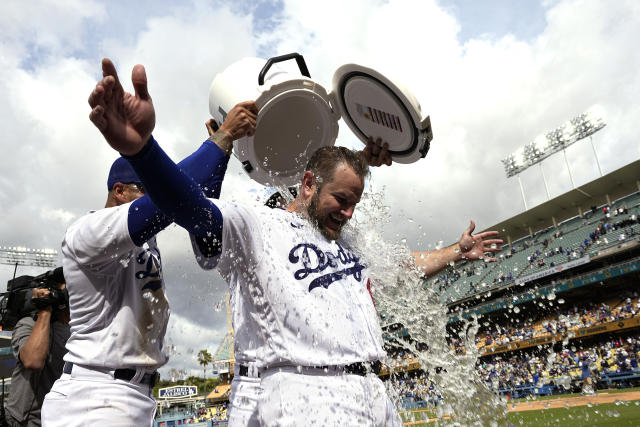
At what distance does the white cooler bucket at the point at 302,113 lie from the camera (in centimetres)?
249

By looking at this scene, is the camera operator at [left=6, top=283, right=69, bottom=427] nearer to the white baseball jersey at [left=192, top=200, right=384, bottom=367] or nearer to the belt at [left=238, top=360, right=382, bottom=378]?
the white baseball jersey at [left=192, top=200, right=384, bottom=367]

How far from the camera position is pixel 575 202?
107 ft

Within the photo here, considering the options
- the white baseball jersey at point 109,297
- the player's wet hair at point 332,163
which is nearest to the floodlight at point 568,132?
the player's wet hair at point 332,163

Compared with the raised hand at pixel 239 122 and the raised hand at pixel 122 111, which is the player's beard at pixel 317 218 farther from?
the raised hand at pixel 122 111

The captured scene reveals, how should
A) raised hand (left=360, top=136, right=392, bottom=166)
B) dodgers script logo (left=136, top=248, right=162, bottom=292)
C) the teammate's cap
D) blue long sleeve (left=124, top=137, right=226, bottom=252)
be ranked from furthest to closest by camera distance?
raised hand (left=360, top=136, right=392, bottom=166)
the teammate's cap
dodgers script logo (left=136, top=248, right=162, bottom=292)
blue long sleeve (left=124, top=137, right=226, bottom=252)

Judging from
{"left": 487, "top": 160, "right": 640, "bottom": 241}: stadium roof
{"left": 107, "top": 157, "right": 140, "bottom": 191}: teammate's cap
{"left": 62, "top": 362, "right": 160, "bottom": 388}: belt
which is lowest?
{"left": 62, "top": 362, "right": 160, "bottom": 388}: belt

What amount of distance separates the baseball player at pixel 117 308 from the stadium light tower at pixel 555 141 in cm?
3971

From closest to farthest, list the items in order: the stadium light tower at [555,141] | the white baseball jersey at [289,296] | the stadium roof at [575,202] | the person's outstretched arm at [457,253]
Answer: the white baseball jersey at [289,296]
the person's outstretched arm at [457,253]
the stadium roof at [575,202]
the stadium light tower at [555,141]

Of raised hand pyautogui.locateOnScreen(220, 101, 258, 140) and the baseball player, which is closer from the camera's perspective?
the baseball player

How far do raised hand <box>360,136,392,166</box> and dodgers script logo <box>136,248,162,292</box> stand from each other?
1.48 meters

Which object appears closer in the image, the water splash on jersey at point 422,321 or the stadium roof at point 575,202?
the water splash on jersey at point 422,321

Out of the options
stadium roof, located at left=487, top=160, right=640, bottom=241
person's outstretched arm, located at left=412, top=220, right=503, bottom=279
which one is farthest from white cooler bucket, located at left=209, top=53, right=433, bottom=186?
stadium roof, located at left=487, top=160, right=640, bottom=241

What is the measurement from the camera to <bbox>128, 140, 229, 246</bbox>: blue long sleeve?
1.88m

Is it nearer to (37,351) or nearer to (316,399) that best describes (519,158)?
(37,351)
